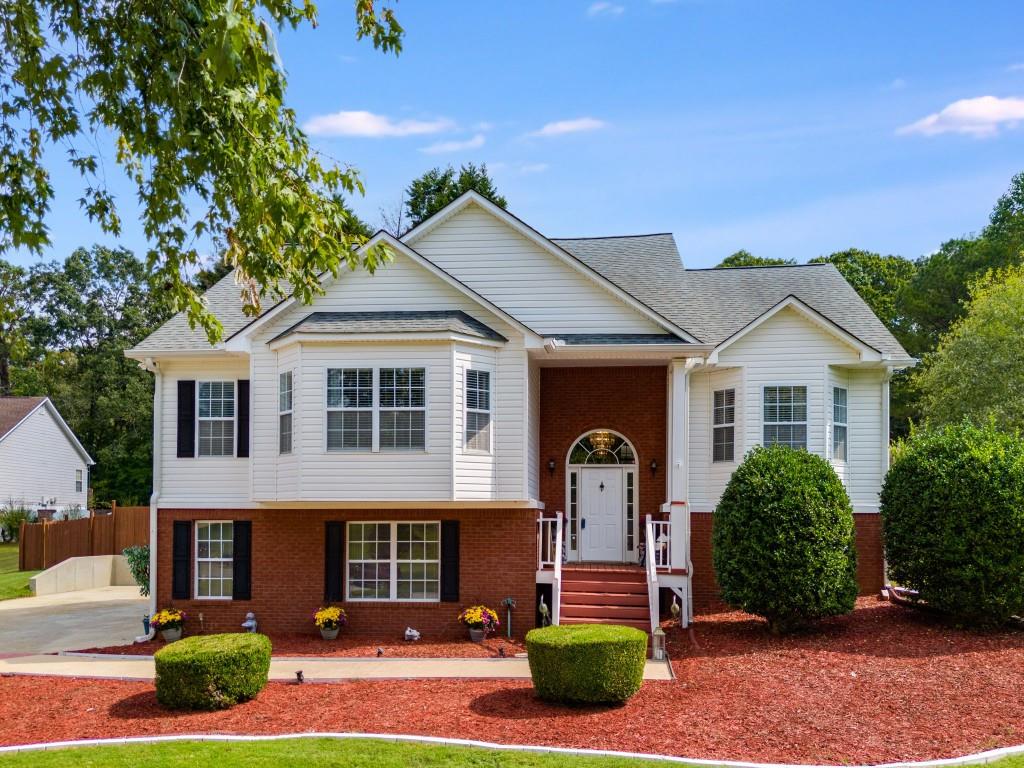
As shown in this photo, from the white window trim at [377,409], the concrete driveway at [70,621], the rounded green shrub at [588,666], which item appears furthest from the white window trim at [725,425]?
the concrete driveway at [70,621]

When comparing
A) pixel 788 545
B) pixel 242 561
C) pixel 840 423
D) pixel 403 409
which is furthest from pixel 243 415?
pixel 840 423

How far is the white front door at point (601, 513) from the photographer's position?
18984 mm

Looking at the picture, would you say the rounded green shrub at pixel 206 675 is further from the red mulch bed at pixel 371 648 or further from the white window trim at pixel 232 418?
the white window trim at pixel 232 418

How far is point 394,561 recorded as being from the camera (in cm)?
1719

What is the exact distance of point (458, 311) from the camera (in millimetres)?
16859

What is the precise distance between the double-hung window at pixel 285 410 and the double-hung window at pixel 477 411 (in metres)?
3.10

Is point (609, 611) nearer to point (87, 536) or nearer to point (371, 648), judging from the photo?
point (371, 648)

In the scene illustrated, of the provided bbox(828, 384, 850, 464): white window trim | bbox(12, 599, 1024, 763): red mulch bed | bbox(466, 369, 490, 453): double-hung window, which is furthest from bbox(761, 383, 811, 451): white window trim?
bbox(466, 369, 490, 453): double-hung window

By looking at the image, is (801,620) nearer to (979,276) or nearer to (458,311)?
(458,311)

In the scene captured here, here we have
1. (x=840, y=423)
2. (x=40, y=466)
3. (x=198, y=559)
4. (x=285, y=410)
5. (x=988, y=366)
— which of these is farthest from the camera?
(x=40, y=466)

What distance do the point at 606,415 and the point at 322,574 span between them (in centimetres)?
629

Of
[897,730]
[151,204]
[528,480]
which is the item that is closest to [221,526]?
[528,480]

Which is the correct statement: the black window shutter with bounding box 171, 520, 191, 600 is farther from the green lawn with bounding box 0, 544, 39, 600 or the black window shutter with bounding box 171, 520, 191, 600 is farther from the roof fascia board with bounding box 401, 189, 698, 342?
the green lawn with bounding box 0, 544, 39, 600

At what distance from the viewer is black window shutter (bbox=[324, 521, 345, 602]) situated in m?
17.0
